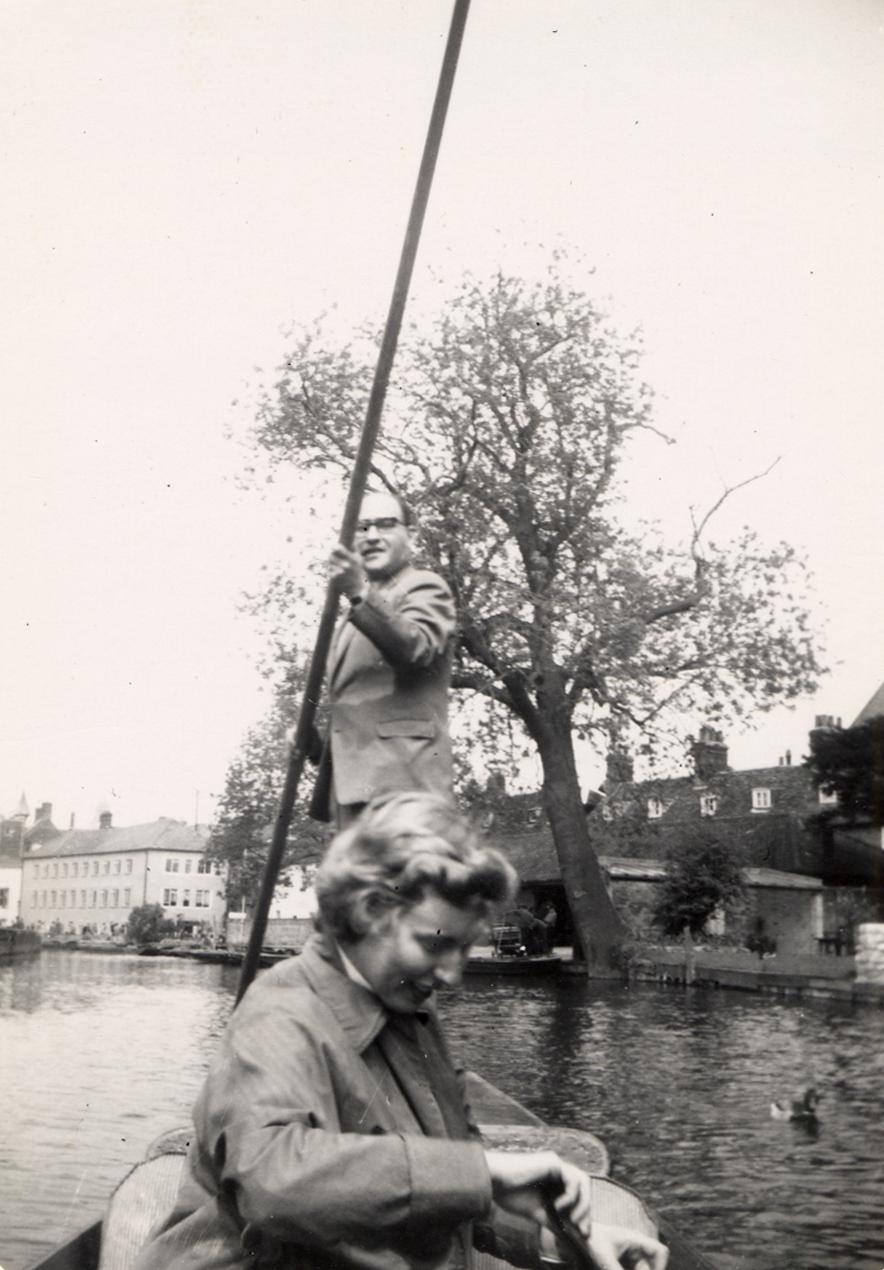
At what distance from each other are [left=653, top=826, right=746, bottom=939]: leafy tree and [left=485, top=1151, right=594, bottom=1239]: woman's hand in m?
4.93

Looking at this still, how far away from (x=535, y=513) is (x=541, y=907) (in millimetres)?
2370

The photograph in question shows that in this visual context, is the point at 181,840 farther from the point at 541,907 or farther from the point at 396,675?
the point at 541,907

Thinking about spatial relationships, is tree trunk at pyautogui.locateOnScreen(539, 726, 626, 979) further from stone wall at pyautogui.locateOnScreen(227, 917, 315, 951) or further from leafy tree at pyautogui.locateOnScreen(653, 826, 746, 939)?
stone wall at pyautogui.locateOnScreen(227, 917, 315, 951)

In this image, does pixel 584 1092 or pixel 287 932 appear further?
pixel 584 1092

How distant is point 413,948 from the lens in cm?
102

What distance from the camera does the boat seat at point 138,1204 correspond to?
64.5 inches

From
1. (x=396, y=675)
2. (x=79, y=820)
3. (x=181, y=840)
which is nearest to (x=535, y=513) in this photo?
(x=181, y=840)

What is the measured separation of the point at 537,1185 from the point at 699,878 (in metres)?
5.63

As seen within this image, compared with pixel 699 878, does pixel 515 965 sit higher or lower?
lower

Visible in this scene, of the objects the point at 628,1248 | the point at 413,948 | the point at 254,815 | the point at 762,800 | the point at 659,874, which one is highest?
the point at 762,800

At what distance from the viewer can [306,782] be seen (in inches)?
150

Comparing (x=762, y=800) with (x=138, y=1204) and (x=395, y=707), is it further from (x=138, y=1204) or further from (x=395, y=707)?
(x=138, y=1204)

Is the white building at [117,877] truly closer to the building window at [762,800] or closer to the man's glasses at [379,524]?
the man's glasses at [379,524]

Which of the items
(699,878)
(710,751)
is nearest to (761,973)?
(699,878)
